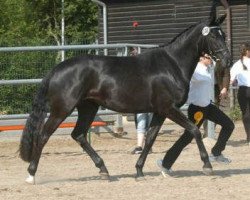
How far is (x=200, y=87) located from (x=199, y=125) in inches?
20.0

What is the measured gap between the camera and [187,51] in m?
9.89

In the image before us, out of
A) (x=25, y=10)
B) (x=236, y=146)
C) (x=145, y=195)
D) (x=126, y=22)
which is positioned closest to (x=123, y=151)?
(x=236, y=146)

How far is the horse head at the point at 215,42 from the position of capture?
966cm

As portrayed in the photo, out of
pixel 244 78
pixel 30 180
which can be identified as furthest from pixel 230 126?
pixel 244 78

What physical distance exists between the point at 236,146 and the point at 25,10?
108ft

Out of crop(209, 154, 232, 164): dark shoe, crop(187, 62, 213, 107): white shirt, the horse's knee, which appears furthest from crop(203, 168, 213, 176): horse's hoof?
crop(209, 154, 232, 164): dark shoe

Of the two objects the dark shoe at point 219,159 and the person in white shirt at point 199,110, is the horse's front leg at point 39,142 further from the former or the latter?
the dark shoe at point 219,159

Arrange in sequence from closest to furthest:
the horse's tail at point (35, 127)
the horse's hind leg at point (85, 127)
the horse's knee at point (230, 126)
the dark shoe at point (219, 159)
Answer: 1. the horse's tail at point (35, 127)
2. the horse's hind leg at point (85, 127)
3. the horse's knee at point (230, 126)
4. the dark shoe at point (219, 159)

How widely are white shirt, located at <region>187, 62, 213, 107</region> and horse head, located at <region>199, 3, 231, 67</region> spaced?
2.43ft

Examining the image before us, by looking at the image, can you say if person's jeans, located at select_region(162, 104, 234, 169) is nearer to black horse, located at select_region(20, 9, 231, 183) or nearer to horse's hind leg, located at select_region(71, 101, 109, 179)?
black horse, located at select_region(20, 9, 231, 183)

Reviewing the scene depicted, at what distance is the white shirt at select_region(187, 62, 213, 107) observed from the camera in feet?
33.9

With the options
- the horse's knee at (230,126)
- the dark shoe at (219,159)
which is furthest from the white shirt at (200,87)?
the dark shoe at (219,159)

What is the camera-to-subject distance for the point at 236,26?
2289 centimetres

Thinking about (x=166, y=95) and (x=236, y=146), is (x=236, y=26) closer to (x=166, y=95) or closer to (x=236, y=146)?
(x=236, y=146)
